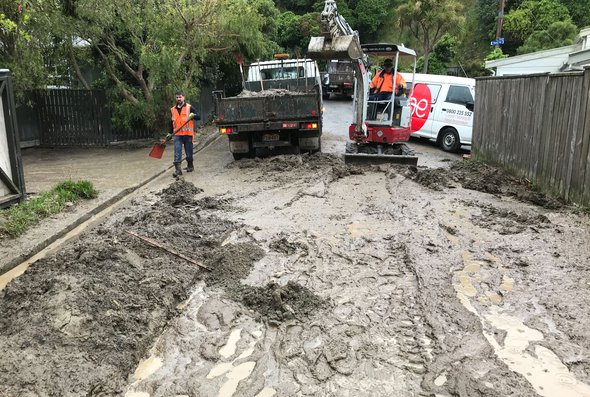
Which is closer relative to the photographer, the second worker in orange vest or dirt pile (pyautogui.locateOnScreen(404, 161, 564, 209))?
dirt pile (pyautogui.locateOnScreen(404, 161, 564, 209))

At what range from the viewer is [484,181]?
957cm

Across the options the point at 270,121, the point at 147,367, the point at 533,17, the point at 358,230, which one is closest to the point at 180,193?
the point at 270,121

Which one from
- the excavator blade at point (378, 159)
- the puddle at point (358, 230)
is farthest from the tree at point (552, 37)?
the puddle at point (358, 230)

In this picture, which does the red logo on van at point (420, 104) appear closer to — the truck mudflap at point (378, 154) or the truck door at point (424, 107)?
the truck door at point (424, 107)

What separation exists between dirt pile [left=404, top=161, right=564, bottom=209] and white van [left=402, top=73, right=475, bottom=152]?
335cm

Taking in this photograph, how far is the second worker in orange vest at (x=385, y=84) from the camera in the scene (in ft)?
37.6

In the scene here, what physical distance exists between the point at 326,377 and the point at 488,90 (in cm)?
984

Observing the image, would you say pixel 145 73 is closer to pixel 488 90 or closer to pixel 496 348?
pixel 488 90

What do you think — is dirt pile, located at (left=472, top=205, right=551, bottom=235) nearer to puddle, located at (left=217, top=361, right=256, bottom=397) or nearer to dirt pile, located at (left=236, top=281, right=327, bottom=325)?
dirt pile, located at (left=236, top=281, right=327, bottom=325)

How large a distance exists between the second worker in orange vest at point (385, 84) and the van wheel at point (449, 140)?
3313mm

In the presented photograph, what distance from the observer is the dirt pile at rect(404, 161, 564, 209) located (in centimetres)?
838

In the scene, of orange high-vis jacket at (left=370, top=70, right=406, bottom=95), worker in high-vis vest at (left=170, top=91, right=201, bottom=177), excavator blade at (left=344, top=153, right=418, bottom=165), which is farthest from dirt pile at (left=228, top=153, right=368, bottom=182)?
orange high-vis jacket at (left=370, top=70, right=406, bottom=95)

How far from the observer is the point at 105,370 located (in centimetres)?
351

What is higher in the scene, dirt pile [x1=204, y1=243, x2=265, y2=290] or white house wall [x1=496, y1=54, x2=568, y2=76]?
white house wall [x1=496, y1=54, x2=568, y2=76]
